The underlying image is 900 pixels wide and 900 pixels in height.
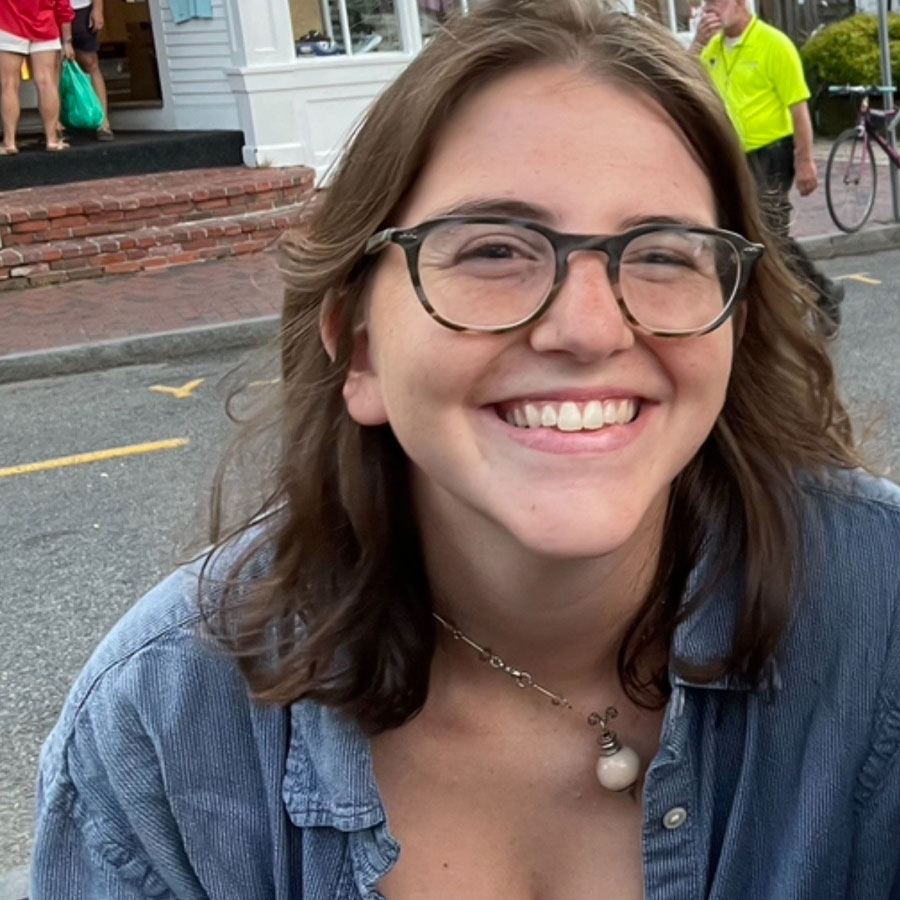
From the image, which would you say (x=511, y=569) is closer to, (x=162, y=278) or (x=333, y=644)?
(x=333, y=644)

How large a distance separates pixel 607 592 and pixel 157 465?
4654 millimetres

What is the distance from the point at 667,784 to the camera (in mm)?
1552

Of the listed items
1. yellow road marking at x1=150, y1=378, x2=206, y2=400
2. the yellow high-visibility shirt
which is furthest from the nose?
the yellow high-visibility shirt

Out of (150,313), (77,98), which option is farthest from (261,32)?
(150,313)

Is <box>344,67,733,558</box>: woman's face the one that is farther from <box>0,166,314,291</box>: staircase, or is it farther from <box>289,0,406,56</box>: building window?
<box>289,0,406,56</box>: building window

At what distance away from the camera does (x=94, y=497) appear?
564 cm

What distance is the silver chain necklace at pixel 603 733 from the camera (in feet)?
5.26

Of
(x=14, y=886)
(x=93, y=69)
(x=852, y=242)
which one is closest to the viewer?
(x=14, y=886)

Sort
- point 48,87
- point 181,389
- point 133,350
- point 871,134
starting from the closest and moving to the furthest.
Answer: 1. point 181,389
2. point 133,350
3. point 871,134
4. point 48,87

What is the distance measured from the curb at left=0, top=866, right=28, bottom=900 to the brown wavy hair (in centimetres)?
124

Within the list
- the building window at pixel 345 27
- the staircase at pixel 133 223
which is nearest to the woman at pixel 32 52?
the staircase at pixel 133 223

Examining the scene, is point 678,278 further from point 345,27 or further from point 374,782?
point 345,27

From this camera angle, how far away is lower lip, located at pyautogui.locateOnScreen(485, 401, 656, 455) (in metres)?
1.38

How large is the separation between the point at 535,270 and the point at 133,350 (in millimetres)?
7123
